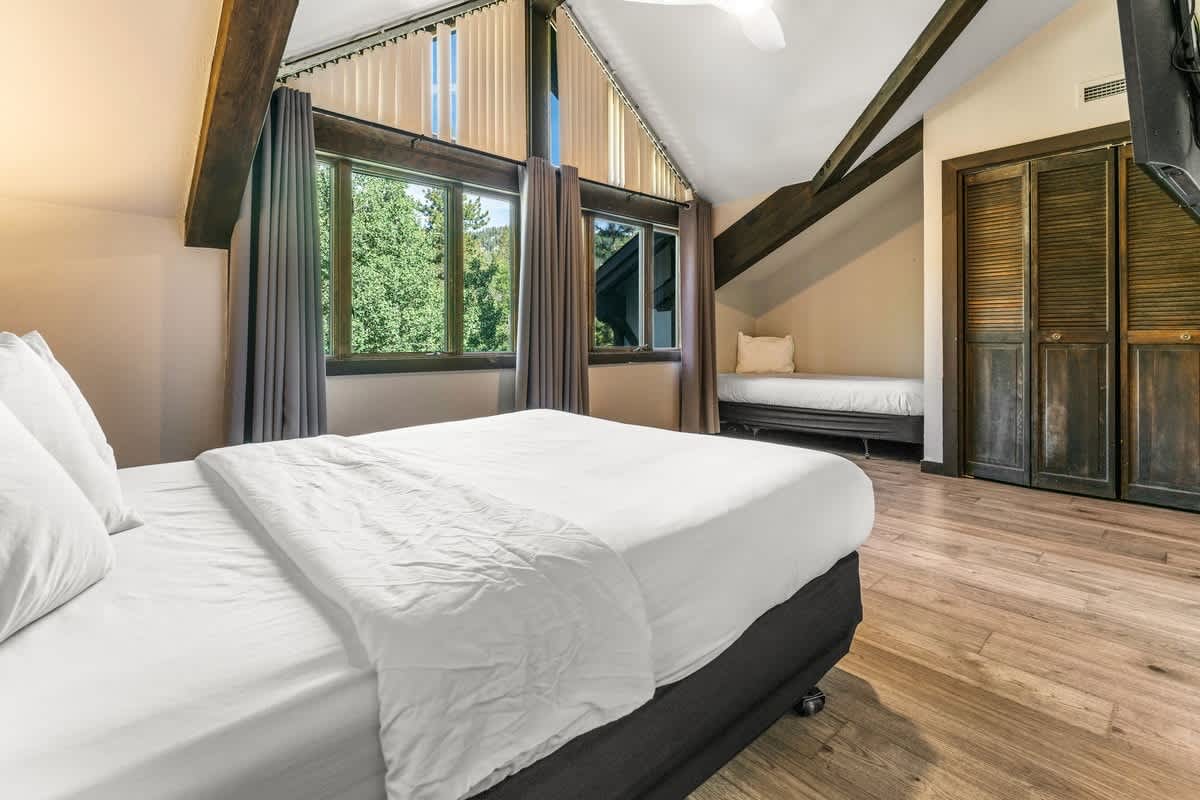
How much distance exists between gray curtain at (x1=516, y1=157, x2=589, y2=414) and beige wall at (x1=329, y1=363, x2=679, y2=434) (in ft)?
0.71

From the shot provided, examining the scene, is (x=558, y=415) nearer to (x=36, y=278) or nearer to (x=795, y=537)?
(x=795, y=537)

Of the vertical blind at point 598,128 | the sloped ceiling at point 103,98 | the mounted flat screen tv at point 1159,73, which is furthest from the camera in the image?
the vertical blind at point 598,128

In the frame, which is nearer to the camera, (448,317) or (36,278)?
(36,278)

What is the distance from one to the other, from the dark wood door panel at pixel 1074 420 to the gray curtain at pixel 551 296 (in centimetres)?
288

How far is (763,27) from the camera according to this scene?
2713 mm

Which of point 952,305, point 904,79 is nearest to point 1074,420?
point 952,305

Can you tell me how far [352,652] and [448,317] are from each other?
3.23 m

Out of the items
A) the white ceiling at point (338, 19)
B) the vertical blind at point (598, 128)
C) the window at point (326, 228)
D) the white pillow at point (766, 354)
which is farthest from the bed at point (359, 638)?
the white pillow at point (766, 354)

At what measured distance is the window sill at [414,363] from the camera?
3250 millimetres

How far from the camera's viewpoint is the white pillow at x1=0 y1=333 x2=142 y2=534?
1081 mm

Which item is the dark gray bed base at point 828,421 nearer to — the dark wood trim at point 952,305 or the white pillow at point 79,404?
the dark wood trim at point 952,305

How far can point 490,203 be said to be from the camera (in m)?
4.00

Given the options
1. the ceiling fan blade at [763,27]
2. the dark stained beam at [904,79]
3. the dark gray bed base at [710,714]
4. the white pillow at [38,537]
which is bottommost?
the dark gray bed base at [710,714]

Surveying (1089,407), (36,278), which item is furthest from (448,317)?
(1089,407)
